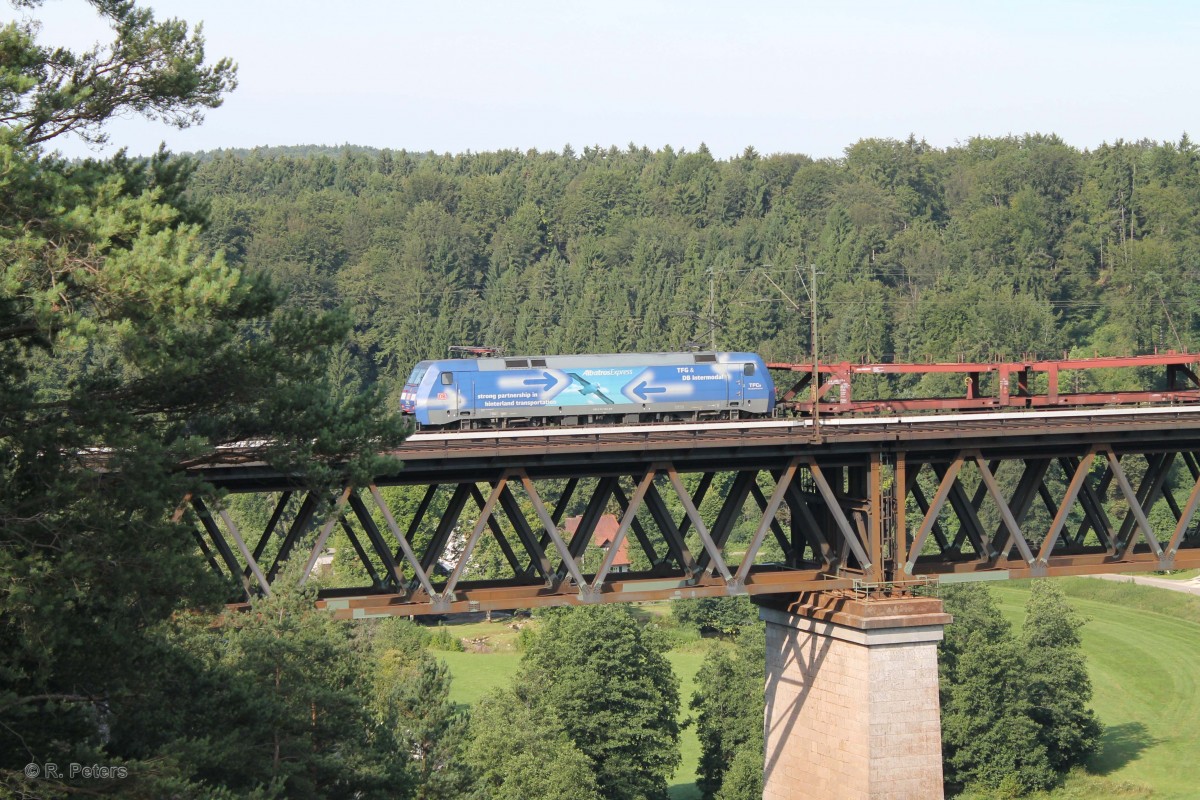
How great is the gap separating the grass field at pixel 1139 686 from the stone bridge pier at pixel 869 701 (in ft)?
102

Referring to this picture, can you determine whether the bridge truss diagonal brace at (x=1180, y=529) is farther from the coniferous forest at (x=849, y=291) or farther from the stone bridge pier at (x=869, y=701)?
the coniferous forest at (x=849, y=291)

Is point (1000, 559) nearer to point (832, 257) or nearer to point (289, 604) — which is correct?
point (289, 604)

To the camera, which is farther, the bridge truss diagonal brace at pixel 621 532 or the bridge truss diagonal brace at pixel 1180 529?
the bridge truss diagonal brace at pixel 1180 529

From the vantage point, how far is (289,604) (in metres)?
34.5

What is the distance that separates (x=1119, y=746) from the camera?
235 feet

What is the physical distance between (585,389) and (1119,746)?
120ft

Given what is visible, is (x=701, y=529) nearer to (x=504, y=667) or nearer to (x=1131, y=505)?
(x=1131, y=505)

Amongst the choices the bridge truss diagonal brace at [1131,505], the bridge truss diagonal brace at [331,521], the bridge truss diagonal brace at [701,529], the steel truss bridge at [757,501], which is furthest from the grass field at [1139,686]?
the bridge truss diagonal brace at [331,521]

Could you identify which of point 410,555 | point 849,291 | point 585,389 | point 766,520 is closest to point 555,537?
point 410,555

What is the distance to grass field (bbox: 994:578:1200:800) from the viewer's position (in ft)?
217

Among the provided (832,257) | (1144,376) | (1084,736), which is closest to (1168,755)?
(1084,736)

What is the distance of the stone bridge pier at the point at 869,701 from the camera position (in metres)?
36.9

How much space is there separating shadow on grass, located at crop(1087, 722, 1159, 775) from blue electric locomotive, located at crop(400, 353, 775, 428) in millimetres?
27683

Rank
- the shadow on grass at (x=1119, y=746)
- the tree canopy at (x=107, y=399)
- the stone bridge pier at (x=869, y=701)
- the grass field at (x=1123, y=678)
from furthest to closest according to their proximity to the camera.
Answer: the shadow on grass at (x=1119, y=746), the grass field at (x=1123, y=678), the stone bridge pier at (x=869, y=701), the tree canopy at (x=107, y=399)
